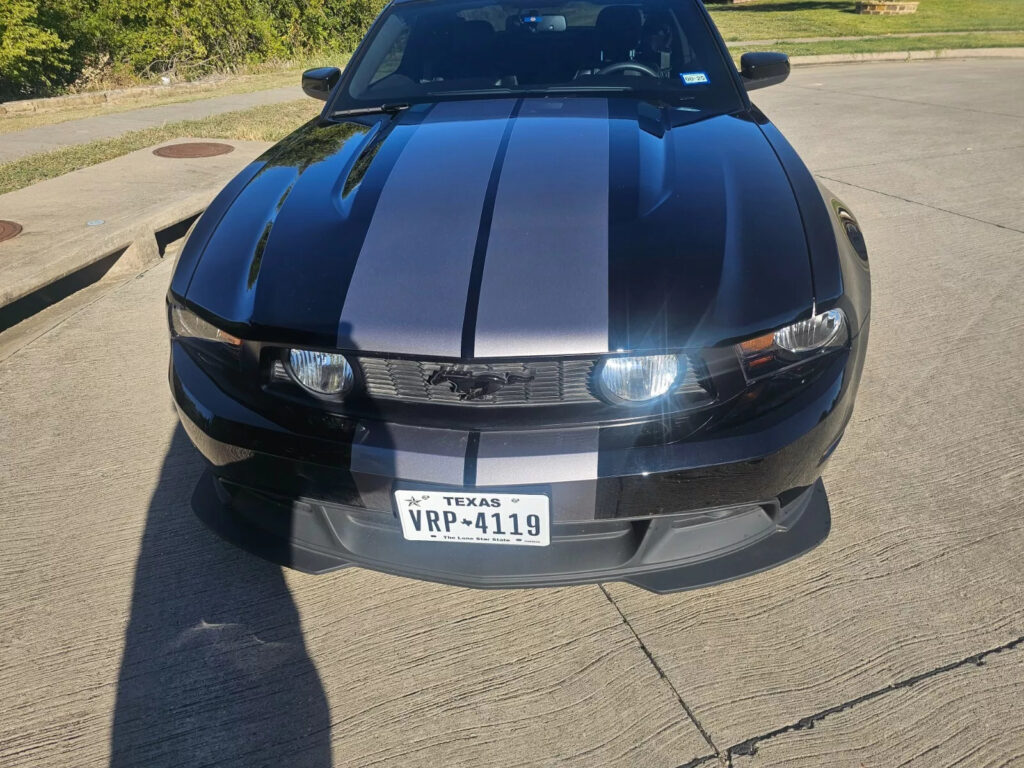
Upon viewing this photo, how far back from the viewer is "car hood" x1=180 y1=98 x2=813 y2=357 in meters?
1.62

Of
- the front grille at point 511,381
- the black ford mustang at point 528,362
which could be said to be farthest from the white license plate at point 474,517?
the front grille at point 511,381

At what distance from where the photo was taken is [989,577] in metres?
2.04

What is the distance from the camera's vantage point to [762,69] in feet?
10.8

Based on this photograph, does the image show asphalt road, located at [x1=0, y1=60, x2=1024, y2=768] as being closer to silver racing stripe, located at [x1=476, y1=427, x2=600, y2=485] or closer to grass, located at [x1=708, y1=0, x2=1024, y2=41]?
silver racing stripe, located at [x1=476, y1=427, x2=600, y2=485]

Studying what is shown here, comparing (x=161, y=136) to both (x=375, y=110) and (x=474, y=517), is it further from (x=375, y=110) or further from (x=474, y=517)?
(x=474, y=517)

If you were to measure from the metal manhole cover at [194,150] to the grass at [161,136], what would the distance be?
12.5 inches

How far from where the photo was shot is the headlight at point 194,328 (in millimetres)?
1806

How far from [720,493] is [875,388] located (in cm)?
159

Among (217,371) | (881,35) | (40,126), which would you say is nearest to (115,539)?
(217,371)

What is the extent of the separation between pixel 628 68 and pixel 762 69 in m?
0.74

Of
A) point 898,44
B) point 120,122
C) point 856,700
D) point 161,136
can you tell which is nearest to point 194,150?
point 161,136

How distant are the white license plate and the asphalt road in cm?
38

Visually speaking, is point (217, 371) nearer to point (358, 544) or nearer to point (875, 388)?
point (358, 544)

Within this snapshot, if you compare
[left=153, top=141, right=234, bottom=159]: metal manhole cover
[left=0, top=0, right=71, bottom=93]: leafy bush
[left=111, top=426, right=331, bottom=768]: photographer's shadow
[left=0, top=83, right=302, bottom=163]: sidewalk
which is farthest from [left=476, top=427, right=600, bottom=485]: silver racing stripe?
[left=0, top=0, right=71, bottom=93]: leafy bush
